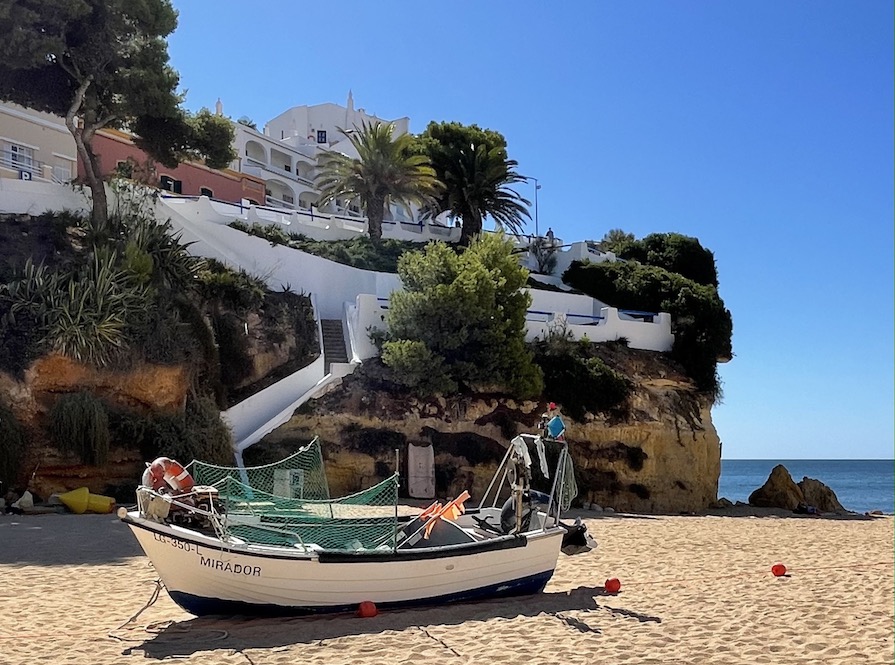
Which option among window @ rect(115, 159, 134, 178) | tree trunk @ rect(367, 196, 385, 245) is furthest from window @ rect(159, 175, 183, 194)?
tree trunk @ rect(367, 196, 385, 245)

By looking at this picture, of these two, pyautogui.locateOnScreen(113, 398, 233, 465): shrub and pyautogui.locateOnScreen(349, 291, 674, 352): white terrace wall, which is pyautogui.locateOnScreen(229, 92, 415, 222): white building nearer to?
pyautogui.locateOnScreen(349, 291, 674, 352): white terrace wall

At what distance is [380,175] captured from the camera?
3131 centimetres

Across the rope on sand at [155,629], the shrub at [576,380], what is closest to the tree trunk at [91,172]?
the shrub at [576,380]

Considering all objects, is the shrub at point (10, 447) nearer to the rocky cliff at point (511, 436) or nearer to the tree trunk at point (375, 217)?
the rocky cliff at point (511, 436)

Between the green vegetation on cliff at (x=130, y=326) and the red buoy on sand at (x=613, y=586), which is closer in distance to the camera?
the red buoy on sand at (x=613, y=586)

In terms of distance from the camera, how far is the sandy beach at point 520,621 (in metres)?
6.63

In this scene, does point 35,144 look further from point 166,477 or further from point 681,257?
point 681,257

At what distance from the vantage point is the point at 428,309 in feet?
65.6

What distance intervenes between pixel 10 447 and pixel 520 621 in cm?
1181

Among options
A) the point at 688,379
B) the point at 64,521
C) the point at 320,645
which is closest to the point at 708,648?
the point at 320,645

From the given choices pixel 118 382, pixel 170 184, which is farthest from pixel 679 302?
pixel 170 184

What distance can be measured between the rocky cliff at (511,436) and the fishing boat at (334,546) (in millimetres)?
9175

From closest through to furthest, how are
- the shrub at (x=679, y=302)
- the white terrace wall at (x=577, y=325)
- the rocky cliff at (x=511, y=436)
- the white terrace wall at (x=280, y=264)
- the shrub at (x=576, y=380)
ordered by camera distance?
1. the rocky cliff at (x=511, y=436)
2. the white terrace wall at (x=577, y=325)
3. the shrub at (x=576, y=380)
4. the white terrace wall at (x=280, y=264)
5. the shrub at (x=679, y=302)

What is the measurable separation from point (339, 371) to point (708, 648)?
14169 millimetres
